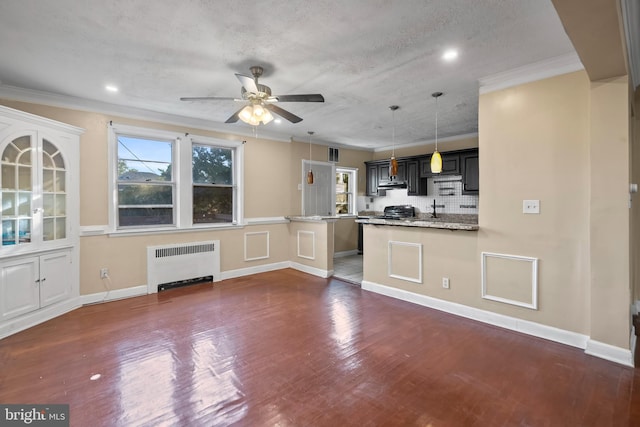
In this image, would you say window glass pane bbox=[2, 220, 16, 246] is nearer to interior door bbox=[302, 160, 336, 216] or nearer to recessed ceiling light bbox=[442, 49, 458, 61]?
interior door bbox=[302, 160, 336, 216]

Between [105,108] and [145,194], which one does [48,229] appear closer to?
[145,194]

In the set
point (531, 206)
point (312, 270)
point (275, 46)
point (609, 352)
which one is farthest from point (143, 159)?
point (609, 352)

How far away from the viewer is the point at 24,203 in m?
3.21

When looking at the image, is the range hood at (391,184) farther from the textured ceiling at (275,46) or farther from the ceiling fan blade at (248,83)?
the ceiling fan blade at (248,83)

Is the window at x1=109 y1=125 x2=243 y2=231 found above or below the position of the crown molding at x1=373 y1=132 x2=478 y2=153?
below

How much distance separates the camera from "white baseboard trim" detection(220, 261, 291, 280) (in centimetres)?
511

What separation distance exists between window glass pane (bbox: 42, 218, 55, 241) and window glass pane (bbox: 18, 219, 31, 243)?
149 millimetres

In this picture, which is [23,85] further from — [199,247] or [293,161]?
[293,161]

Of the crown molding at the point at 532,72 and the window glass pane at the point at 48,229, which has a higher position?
the crown molding at the point at 532,72

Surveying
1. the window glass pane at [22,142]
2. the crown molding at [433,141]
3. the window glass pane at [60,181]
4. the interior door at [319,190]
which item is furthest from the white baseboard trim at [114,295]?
the crown molding at [433,141]

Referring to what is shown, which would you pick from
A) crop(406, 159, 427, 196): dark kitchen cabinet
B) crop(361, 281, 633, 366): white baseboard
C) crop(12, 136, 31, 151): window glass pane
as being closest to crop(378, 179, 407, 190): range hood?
crop(406, 159, 427, 196): dark kitchen cabinet

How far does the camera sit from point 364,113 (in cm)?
441

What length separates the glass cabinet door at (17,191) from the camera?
3.04 metres

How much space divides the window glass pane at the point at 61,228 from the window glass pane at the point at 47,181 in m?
0.36
